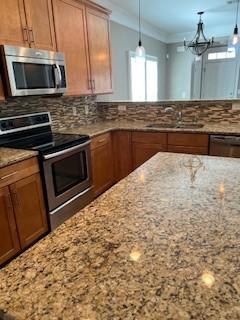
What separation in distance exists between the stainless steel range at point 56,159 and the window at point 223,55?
4843 millimetres

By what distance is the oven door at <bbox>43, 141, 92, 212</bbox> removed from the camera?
2119 millimetres

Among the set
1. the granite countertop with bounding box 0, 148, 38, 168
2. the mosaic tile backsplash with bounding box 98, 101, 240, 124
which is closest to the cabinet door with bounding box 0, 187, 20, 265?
the granite countertop with bounding box 0, 148, 38, 168

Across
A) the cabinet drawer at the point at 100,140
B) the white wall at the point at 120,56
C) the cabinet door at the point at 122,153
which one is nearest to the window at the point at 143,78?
the white wall at the point at 120,56

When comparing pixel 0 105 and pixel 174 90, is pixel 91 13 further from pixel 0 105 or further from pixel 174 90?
pixel 174 90

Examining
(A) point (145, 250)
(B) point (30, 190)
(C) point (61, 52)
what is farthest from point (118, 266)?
(C) point (61, 52)

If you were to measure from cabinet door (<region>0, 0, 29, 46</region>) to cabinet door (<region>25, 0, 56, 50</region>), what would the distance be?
0.21 ft

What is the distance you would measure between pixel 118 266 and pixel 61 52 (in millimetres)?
2405

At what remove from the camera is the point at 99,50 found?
122 inches

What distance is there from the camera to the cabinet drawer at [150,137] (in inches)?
114

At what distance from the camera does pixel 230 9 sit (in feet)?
13.9

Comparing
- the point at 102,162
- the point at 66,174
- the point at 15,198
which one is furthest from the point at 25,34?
the point at 102,162

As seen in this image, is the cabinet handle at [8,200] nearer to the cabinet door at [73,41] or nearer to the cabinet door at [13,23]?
the cabinet door at [13,23]

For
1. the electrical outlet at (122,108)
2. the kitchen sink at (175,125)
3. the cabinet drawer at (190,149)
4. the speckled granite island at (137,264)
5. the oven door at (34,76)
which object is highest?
the oven door at (34,76)

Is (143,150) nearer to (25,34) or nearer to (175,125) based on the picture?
(175,125)
